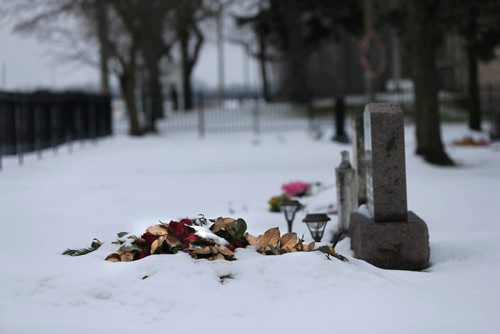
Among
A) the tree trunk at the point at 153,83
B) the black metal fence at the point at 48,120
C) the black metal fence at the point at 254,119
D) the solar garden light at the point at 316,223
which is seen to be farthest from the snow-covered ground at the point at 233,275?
the tree trunk at the point at 153,83

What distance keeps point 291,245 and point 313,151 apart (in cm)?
1582

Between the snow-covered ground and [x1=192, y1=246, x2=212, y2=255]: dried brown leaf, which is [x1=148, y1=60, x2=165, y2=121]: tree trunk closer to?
the snow-covered ground

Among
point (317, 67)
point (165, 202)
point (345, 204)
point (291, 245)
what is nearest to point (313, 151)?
point (165, 202)

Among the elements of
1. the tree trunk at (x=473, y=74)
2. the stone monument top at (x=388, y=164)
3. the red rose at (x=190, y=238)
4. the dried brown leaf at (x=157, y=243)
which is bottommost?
the dried brown leaf at (x=157, y=243)

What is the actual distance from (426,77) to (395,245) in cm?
970

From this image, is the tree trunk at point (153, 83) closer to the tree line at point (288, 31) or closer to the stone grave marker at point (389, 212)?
the tree line at point (288, 31)

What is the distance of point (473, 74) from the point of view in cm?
2511

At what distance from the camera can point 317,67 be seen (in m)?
59.5

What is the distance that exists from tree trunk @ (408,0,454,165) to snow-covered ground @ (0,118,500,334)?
2.64 m

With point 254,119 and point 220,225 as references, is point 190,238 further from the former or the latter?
point 254,119

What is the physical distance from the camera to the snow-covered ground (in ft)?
18.2

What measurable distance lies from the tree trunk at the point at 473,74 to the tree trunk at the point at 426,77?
6.89 metres

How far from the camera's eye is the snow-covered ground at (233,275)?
556 cm

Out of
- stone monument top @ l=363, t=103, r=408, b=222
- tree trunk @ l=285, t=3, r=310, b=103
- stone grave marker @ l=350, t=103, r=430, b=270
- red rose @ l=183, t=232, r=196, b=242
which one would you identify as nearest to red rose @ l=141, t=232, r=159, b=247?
red rose @ l=183, t=232, r=196, b=242
